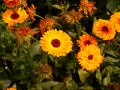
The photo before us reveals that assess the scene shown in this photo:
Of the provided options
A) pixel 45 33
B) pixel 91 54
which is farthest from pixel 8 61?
pixel 91 54

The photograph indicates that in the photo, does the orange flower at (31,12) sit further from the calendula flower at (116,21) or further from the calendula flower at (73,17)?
the calendula flower at (116,21)

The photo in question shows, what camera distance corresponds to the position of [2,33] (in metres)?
2.47

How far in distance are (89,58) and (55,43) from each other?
0.71ft

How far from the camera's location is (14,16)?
2.47 meters

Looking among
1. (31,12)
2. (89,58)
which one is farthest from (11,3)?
(89,58)

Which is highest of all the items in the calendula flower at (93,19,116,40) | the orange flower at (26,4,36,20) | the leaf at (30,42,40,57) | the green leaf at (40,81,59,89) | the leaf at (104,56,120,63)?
the orange flower at (26,4,36,20)

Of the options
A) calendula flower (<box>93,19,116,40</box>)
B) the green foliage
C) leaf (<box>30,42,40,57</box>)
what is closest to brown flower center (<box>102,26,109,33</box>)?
calendula flower (<box>93,19,116,40</box>)

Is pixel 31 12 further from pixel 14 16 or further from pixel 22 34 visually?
pixel 22 34

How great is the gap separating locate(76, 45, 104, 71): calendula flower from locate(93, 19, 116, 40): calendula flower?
89 mm

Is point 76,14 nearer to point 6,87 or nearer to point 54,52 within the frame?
point 54,52

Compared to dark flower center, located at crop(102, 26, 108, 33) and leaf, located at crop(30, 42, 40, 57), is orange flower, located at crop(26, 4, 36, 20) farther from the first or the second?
dark flower center, located at crop(102, 26, 108, 33)

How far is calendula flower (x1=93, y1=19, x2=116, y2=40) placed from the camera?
7.78 feet

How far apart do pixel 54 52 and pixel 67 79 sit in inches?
11.2

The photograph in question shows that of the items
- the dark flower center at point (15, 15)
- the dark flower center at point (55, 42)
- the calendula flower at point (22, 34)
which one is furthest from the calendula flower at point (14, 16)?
the dark flower center at point (55, 42)
